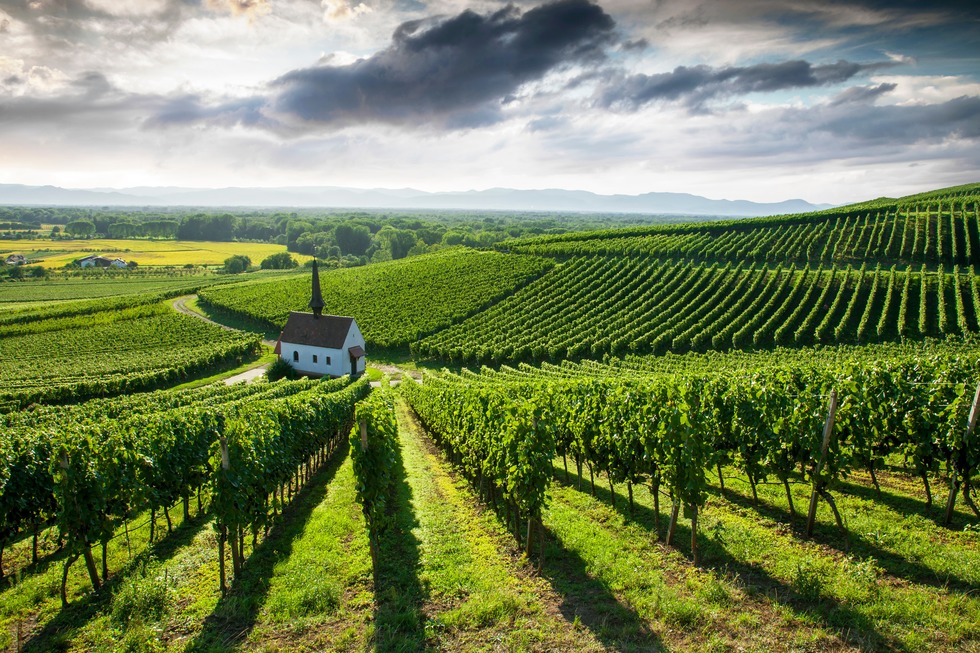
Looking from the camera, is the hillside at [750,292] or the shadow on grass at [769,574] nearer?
the shadow on grass at [769,574]

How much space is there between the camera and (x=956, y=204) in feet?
270

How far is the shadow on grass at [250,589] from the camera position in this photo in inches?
336

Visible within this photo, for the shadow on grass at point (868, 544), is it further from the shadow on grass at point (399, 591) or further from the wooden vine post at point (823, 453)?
the shadow on grass at point (399, 591)

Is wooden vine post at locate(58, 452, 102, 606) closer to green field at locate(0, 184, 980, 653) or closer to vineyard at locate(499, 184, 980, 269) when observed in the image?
green field at locate(0, 184, 980, 653)

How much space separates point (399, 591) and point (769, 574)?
703cm

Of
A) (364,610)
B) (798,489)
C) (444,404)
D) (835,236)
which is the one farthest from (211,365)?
(835,236)

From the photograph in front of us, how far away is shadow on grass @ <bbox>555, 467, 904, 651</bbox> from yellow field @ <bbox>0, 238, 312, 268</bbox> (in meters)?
154

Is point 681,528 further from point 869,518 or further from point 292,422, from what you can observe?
point 292,422

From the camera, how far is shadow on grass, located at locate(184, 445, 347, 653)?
28.0 feet

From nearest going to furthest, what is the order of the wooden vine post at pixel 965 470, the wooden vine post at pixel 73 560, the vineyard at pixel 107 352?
the wooden vine post at pixel 73 560 → the wooden vine post at pixel 965 470 → the vineyard at pixel 107 352

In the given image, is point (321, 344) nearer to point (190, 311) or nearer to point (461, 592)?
point (190, 311)

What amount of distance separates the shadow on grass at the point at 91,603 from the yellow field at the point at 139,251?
485 ft

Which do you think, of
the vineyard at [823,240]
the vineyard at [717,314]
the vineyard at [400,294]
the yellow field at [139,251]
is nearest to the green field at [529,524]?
the vineyard at [717,314]

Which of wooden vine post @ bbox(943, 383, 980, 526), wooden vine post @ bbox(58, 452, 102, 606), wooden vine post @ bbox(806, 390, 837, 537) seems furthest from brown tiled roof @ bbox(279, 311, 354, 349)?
wooden vine post @ bbox(943, 383, 980, 526)
